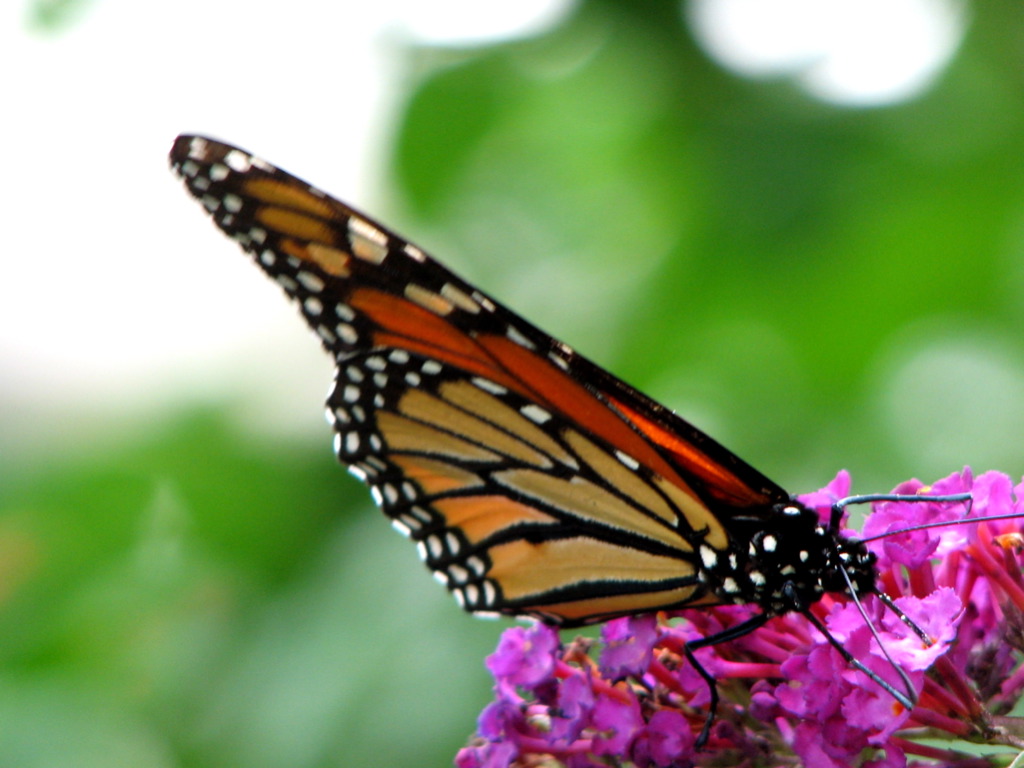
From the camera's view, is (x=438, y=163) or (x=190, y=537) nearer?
(x=190, y=537)

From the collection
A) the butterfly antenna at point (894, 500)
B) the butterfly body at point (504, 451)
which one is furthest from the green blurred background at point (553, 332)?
the butterfly antenna at point (894, 500)

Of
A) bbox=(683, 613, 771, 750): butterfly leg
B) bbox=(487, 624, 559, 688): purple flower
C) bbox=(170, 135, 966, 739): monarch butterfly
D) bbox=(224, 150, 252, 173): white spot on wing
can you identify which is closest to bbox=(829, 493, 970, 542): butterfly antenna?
bbox=(170, 135, 966, 739): monarch butterfly

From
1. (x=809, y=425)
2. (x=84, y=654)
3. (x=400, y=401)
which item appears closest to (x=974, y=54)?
(x=809, y=425)

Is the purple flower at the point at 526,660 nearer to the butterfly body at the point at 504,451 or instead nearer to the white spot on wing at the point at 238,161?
the butterfly body at the point at 504,451

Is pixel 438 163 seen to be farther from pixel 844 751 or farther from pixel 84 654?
pixel 844 751

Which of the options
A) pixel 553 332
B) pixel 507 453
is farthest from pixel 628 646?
pixel 553 332

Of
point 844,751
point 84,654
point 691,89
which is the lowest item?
point 844,751

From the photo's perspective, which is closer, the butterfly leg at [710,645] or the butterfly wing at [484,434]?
the butterfly leg at [710,645]
